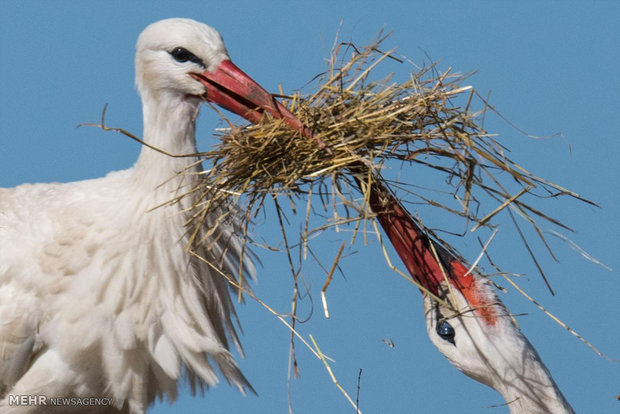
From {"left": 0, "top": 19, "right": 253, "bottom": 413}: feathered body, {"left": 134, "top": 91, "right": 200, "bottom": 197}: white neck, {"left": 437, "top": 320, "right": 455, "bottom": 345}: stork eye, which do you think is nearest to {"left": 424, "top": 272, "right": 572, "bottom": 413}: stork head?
{"left": 437, "top": 320, "right": 455, "bottom": 345}: stork eye

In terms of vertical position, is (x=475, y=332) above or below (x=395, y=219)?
below

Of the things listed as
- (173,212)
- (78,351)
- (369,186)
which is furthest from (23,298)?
(369,186)

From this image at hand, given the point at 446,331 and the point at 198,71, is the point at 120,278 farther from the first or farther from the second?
the point at 446,331

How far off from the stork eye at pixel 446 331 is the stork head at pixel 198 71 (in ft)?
1.98

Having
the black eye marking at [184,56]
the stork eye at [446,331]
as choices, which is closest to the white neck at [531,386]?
the stork eye at [446,331]

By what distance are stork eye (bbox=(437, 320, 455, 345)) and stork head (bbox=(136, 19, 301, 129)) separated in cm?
60

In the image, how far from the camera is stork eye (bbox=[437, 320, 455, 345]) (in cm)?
261

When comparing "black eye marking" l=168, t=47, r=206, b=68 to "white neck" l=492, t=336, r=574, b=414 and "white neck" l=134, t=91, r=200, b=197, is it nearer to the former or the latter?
"white neck" l=134, t=91, r=200, b=197

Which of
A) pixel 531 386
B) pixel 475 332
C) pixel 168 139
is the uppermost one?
pixel 168 139

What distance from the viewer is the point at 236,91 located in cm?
262

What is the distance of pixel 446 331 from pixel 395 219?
267 millimetres

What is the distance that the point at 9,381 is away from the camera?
2.97 meters

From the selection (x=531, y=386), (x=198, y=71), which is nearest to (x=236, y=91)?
(x=198, y=71)

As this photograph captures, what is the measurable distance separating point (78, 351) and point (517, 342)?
1.05m
